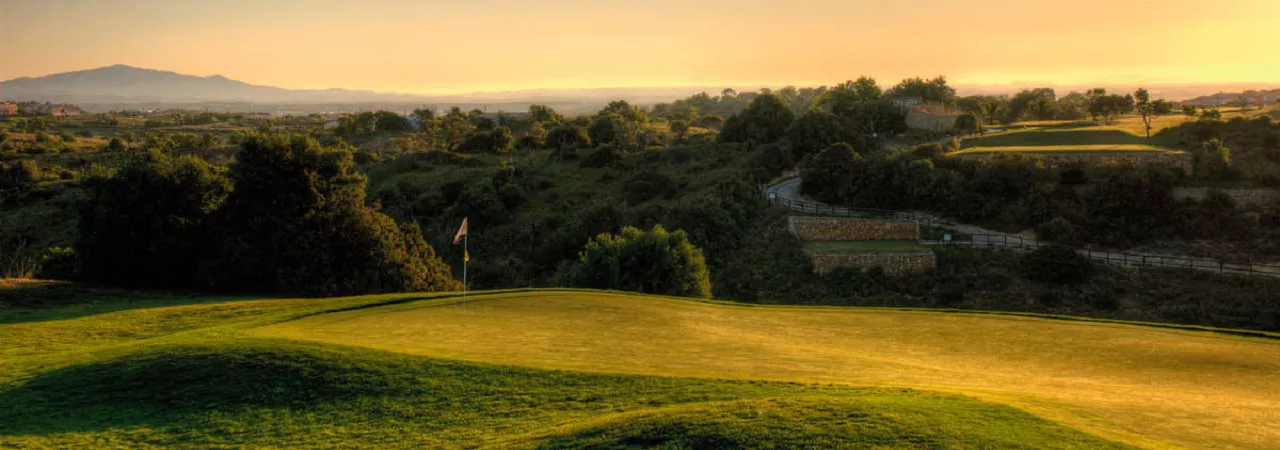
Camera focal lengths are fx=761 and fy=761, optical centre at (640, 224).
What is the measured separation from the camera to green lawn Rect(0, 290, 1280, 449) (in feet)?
27.6

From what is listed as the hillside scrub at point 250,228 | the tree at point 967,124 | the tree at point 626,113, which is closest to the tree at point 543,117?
the tree at point 626,113

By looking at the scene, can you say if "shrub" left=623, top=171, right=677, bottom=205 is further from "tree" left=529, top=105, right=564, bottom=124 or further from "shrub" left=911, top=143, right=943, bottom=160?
"tree" left=529, top=105, right=564, bottom=124

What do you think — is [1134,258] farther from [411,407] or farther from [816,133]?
[411,407]

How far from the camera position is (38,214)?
53.3 m

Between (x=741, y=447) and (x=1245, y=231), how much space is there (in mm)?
42726

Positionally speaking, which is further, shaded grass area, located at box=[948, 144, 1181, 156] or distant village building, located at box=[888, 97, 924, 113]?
distant village building, located at box=[888, 97, 924, 113]

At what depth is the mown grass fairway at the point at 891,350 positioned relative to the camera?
9.57 meters

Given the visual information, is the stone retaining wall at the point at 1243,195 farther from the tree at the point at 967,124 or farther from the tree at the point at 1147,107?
the tree at the point at 967,124

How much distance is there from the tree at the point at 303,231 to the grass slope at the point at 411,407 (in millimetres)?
10996

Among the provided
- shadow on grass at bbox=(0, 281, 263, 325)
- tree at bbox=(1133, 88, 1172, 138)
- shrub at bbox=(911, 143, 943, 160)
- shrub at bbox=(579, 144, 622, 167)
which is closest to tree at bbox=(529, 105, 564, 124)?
shrub at bbox=(579, 144, 622, 167)

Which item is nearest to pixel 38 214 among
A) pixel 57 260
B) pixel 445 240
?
pixel 445 240

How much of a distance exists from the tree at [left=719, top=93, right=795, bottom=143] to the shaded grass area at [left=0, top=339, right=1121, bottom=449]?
64.4 m

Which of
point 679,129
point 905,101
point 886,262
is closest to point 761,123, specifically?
point 679,129

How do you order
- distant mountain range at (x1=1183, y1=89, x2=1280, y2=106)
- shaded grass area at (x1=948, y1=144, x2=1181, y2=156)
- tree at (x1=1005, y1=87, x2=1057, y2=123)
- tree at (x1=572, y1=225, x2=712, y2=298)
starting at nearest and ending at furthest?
tree at (x1=572, y1=225, x2=712, y2=298) → shaded grass area at (x1=948, y1=144, x2=1181, y2=156) → tree at (x1=1005, y1=87, x2=1057, y2=123) → distant mountain range at (x1=1183, y1=89, x2=1280, y2=106)
